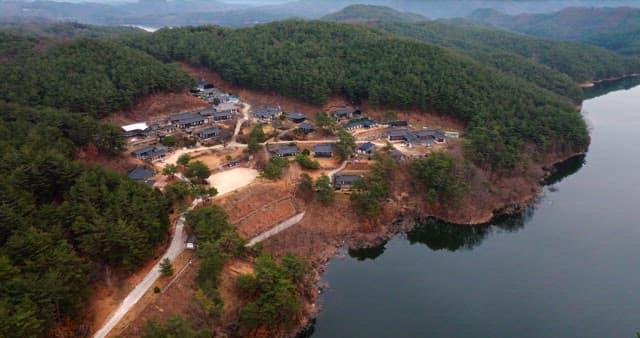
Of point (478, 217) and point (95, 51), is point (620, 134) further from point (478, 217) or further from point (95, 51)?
point (95, 51)

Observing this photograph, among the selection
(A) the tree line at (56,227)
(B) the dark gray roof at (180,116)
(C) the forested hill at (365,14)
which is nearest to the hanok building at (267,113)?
(B) the dark gray roof at (180,116)

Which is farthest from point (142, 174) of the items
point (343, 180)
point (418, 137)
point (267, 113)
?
point (418, 137)

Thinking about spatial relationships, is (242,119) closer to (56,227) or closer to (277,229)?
(277,229)

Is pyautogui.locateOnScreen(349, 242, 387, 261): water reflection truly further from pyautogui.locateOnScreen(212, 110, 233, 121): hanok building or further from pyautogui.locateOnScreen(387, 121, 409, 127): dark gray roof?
pyautogui.locateOnScreen(212, 110, 233, 121): hanok building

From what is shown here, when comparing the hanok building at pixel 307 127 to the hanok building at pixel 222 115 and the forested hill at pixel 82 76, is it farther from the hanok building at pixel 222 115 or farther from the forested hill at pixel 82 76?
the forested hill at pixel 82 76

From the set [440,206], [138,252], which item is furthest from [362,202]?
[138,252]
